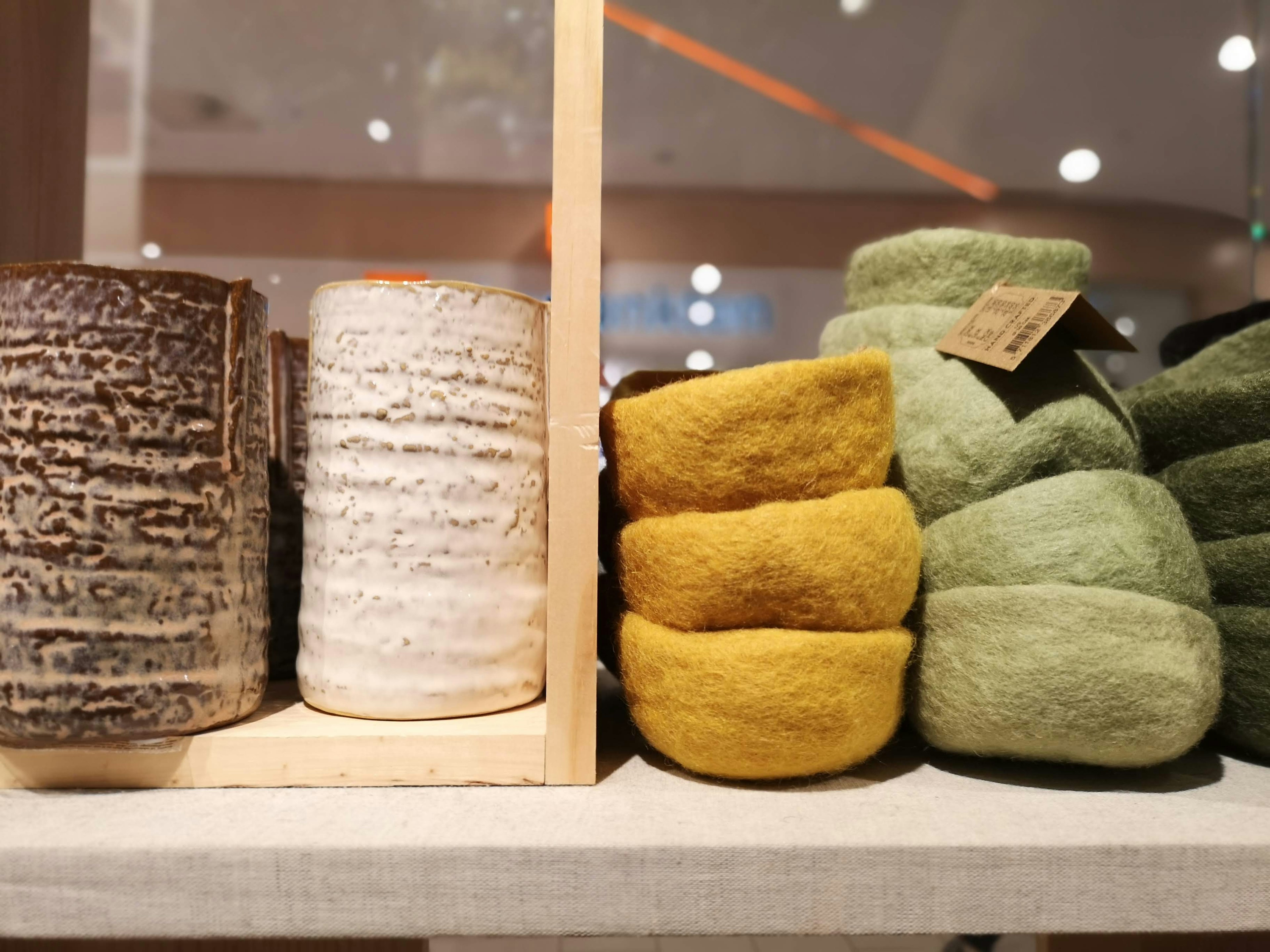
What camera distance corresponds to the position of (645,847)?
1.05ft

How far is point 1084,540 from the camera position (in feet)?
1.27

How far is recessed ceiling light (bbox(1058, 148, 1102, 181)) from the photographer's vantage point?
859 millimetres

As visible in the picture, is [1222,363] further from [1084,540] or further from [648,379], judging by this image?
[648,379]

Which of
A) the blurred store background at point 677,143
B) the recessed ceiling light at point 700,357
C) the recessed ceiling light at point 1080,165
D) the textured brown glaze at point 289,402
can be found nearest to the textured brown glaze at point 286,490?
the textured brown glaze at point 289,402

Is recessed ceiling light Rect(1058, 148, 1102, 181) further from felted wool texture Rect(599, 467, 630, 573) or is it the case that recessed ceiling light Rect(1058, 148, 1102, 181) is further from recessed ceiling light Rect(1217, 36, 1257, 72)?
felted wool texture Rect(599, 467, 630, 573)

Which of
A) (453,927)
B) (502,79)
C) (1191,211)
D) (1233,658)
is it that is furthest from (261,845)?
(1191,211)

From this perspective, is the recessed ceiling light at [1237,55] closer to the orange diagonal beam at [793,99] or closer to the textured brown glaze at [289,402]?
the orange diagonal beam at [793,99]

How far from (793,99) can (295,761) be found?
861mm

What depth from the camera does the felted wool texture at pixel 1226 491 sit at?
43cm

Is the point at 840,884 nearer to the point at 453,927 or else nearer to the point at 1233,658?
the point at 453,927

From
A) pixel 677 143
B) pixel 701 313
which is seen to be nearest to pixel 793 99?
pixel 677 143

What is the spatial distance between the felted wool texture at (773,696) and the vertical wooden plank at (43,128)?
520mm

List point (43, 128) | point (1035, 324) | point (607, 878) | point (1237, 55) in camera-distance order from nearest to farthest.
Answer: point (607, 878) → point (1035, 324) → point (43, 128) → point (1237, 55)

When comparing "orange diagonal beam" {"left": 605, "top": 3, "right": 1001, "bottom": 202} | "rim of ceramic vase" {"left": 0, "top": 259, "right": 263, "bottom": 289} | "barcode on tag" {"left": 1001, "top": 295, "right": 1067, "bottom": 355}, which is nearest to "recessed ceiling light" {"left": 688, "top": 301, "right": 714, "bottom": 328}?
"orange diagonal beam" {"left": 605, "top": 3, "right": 1001, "bottom": 202}
